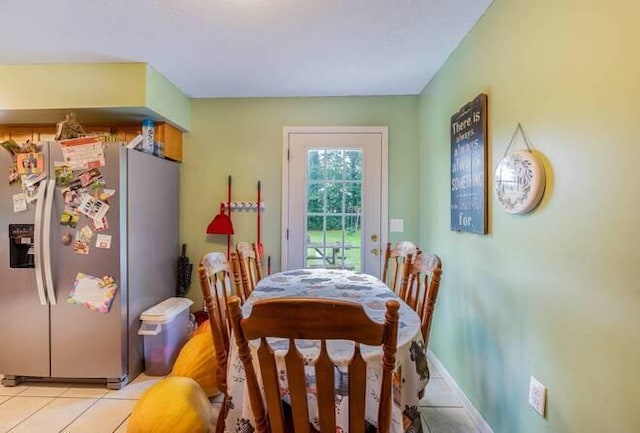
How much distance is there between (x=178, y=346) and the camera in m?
2.64

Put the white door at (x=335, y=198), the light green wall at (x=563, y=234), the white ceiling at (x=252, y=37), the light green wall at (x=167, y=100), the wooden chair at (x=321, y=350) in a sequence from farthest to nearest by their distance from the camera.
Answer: the white door at (x=335, y=198), the light green wall at (x=167, y=100), the white ceiling at (x=252, y=37), the light green wall at (x=563, y=234), the wooden chair at (x=321, y=350)

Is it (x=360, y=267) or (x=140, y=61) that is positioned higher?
(x=140, y=61)

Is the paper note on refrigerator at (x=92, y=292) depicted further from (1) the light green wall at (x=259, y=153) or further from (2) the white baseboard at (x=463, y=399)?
(2) the white baseboard at (x=463, y=399)

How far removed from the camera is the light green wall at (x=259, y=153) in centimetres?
315

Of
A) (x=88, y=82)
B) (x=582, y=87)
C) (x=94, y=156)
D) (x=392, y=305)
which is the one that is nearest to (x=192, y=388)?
(x=392, y=305)

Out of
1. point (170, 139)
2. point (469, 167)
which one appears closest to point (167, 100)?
point (170, 139)

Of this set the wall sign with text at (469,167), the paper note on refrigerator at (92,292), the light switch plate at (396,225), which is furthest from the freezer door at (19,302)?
the wall sign with text at (469,167)

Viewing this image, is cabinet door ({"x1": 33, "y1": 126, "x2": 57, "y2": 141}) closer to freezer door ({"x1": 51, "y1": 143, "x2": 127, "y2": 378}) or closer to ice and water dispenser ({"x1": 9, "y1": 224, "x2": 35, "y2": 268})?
ice and water dispenser ({"x1": 9, "y1": 224, "x2": 35, "y2": 268})

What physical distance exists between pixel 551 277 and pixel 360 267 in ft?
6.28

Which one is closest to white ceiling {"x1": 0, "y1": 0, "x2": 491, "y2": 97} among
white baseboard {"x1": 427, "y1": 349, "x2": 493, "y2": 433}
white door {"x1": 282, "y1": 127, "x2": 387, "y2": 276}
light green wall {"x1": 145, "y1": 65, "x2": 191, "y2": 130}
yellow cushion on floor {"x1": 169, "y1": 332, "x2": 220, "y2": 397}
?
light green wall {"x1": 145, "y1": 65, "x2": 191, "y2": 130}

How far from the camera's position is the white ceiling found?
1.82m

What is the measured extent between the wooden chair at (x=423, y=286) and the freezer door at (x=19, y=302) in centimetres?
238

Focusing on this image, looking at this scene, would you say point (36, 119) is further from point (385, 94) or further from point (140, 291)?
point (385, 94)

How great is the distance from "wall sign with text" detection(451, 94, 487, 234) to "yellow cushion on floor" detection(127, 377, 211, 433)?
175 cm
